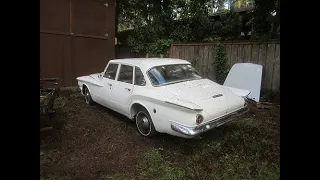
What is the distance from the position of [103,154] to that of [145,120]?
76cm

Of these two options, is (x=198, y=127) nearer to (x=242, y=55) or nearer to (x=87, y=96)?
(x=87, y=96)

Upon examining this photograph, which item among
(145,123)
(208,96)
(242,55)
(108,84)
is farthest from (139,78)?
(242,55)

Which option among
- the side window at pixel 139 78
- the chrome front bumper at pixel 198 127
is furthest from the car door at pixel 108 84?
the chrome front bumper at pixel 198 127

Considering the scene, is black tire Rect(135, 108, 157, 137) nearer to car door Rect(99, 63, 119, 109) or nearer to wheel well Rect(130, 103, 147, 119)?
wheel well Rect(130, 103, 147, 119)

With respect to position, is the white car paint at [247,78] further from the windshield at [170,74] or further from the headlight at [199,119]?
the headlight at [199,119]

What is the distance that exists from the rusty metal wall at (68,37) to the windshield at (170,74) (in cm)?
238

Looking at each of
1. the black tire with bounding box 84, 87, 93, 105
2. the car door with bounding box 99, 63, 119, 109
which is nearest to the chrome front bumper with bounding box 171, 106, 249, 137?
the car door with bounding box 99, 63, 119, 109

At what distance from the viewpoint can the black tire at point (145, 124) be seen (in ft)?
11.1

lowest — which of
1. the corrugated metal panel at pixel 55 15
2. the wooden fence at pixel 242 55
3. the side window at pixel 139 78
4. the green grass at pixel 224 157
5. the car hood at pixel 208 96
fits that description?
the green grass at pixel 224 157

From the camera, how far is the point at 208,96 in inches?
126

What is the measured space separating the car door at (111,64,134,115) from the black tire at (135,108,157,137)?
12.0 inches

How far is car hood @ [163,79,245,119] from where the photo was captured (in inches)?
119
